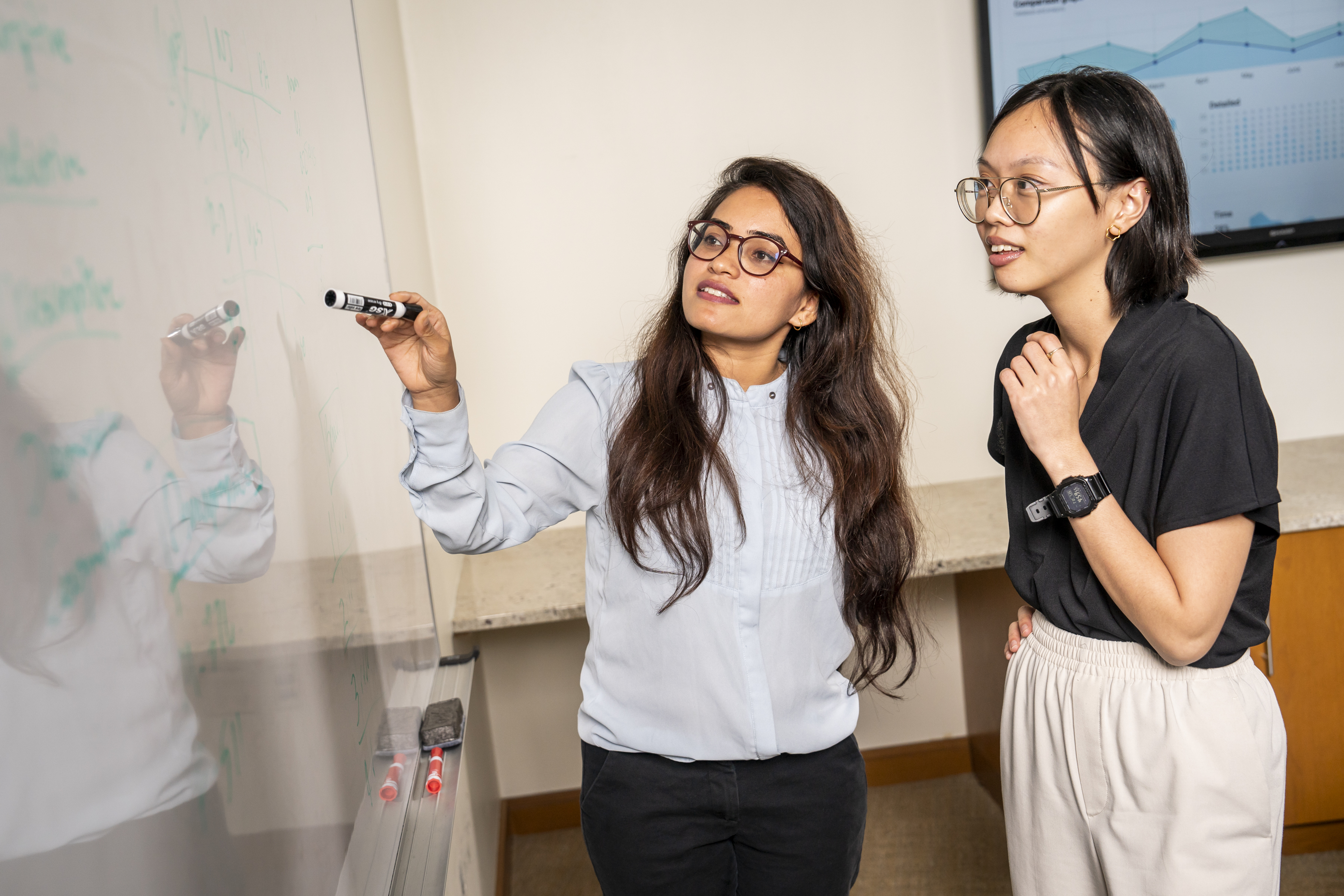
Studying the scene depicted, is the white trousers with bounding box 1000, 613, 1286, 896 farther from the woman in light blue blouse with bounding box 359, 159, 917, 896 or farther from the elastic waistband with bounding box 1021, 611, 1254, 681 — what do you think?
the woman in light blue blouse with bounding box 359, 159, 917, 896

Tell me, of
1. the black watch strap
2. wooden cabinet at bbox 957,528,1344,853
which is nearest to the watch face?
the black watch strap

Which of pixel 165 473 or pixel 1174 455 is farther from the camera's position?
pixel 1174 455

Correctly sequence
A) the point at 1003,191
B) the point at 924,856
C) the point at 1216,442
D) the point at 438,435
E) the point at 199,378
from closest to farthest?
the point at 199,378 < the point at 438,435 < the point at 1216,442 < the point at 1003,191 < the point at 924,856

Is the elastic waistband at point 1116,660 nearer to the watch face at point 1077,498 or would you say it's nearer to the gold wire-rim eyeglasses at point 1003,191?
the watch face at point 1077,498

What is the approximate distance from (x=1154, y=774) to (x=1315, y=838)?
1.70 meters

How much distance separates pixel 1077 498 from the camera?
1.15 meters

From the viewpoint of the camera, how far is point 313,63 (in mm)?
1114

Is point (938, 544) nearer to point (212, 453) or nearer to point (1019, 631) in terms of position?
point (1019, 631)

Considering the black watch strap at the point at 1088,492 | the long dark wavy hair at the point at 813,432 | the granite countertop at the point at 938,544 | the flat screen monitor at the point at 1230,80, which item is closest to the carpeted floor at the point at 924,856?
the granite countertop at the point at 938,544

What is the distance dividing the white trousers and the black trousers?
0.98ft

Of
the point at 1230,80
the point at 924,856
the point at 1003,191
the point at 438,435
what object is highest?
the point at 1230,80

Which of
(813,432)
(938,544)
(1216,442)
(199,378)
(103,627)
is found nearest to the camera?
(103,627)

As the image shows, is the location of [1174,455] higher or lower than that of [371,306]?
lower

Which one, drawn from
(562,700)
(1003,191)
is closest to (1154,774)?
(1003,191)
